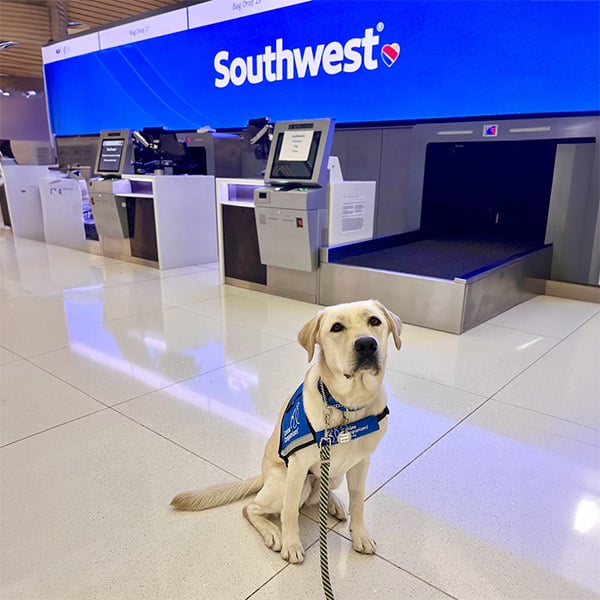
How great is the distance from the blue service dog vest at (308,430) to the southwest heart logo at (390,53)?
16.6ft

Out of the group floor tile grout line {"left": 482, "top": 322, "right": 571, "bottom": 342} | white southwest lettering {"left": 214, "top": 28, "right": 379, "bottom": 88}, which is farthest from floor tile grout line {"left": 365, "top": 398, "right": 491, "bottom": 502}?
white southwest lettering {"left": 214, "top": 28, "right": 379, "bottom": 88}

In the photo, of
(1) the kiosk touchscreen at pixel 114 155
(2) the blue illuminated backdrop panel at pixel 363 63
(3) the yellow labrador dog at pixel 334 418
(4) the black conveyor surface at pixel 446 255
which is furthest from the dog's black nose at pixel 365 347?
(1) the kiosk touchscreen at pixel 114 155

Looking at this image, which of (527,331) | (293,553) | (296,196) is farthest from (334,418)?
(296,196)

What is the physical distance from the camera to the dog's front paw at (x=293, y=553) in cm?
150

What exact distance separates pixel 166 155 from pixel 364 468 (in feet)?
18.9

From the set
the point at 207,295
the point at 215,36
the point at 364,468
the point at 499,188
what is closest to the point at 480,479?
the point at 364,468

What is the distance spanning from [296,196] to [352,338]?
3047 mm

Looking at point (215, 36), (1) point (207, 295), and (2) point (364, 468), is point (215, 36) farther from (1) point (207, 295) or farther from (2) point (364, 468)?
(2) point (364, 468)

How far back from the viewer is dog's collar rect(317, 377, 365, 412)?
135 centimetres

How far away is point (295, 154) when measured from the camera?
14.2 ft

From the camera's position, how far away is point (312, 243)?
426 centimetres

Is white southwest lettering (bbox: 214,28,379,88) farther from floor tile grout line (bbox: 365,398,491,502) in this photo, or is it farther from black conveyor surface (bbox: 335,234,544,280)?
floor tile grout line (bbox: 365,398,491,502)

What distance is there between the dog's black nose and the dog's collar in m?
0.20

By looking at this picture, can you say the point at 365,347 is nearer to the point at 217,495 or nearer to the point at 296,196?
the point at 217,495
